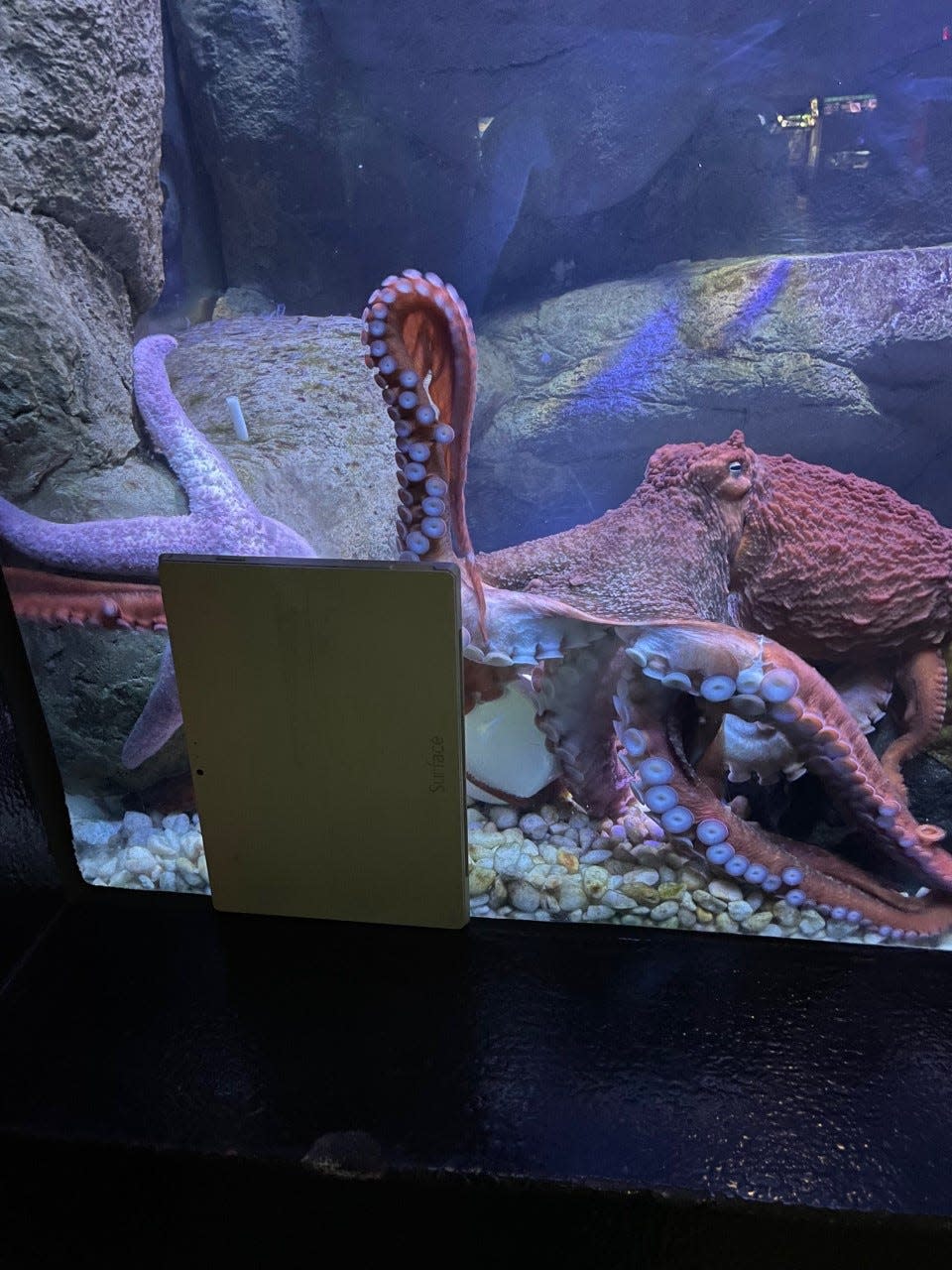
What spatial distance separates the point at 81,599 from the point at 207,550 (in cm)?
23

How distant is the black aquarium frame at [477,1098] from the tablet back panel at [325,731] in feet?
0.35

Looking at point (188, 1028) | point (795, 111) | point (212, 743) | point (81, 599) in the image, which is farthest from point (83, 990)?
point (795, 111)

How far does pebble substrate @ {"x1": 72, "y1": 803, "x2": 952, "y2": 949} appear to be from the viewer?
1.47 metres

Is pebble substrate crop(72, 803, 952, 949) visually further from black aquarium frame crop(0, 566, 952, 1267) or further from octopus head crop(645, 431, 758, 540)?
octopus head crop(645, 431, 758, 540)

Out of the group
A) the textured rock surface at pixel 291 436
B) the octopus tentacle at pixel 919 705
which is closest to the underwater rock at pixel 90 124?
the textured rock surface at pixel 291 436

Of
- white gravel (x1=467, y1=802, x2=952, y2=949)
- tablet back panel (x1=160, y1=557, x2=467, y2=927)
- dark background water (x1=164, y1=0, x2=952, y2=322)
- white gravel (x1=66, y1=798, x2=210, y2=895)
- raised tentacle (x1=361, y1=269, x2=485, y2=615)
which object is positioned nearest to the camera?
dark background water (x1=164, y1=0, x2=952, y2=322)

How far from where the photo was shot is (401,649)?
1354 millimetres

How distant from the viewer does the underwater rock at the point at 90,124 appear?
1.17 m

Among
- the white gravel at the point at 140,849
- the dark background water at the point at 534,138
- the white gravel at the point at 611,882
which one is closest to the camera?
the dark background water at the point at 534,138

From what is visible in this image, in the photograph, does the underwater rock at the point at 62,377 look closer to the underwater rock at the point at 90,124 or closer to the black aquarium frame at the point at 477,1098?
the underwater rock at the point at 90,124

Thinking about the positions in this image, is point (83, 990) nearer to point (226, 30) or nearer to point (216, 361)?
point (216, 361)

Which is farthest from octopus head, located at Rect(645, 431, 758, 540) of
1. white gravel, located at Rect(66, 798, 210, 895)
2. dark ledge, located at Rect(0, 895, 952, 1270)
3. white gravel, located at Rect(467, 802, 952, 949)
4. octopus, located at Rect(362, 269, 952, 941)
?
white gravel, located at Rect(66, 798, 210, 895)

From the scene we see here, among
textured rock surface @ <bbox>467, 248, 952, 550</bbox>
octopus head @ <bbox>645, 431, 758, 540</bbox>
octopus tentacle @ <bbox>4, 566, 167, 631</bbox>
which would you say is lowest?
octopus tentacle @ <bbox>4, 566, 167, 631</bbox>

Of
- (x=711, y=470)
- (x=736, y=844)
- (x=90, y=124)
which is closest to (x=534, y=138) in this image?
(x=711, y=470)
